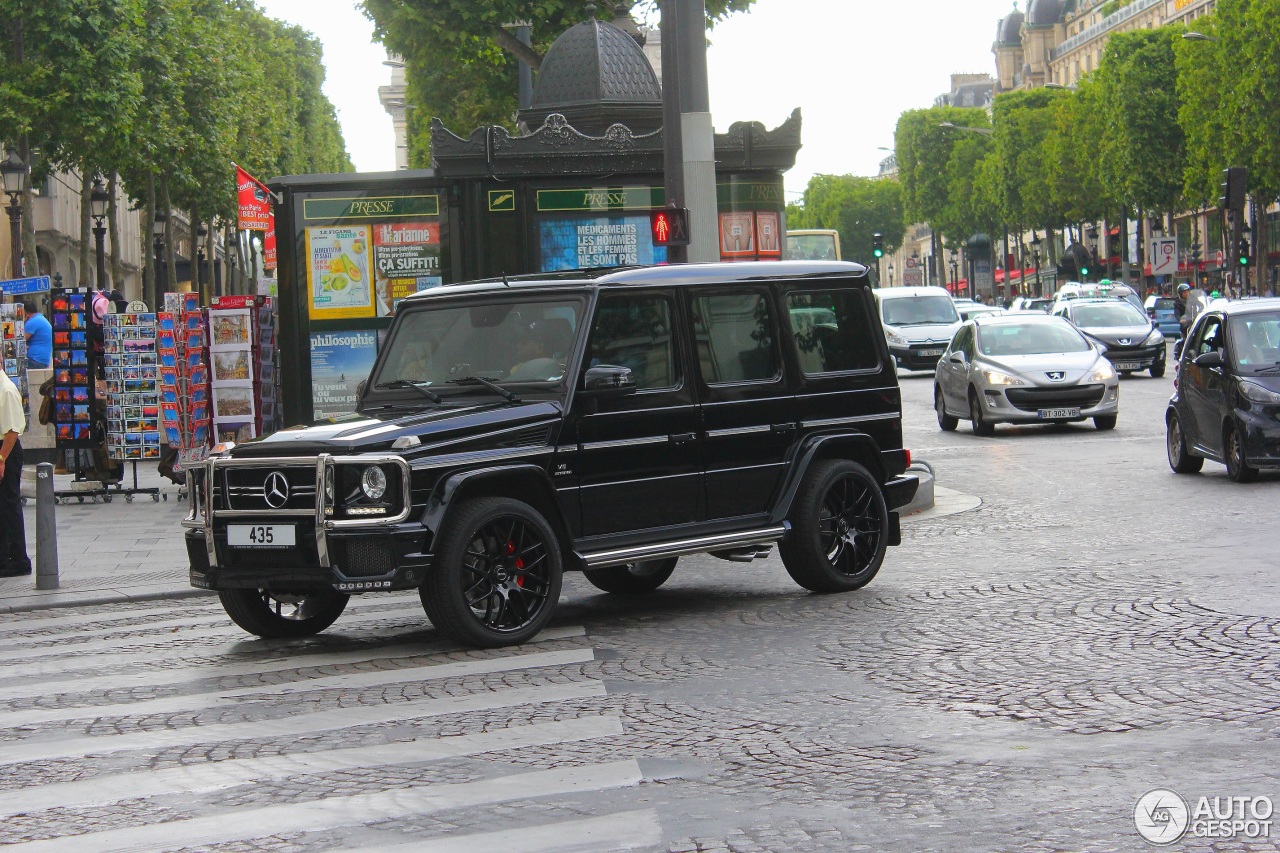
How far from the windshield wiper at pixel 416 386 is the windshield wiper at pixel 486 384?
0.14 m

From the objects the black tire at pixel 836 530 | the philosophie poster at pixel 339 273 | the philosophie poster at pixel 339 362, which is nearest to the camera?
the black tire at pixel 836 530

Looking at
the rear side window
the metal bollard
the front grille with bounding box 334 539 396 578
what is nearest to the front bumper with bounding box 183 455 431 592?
the front grille with bounding box 334 539 396 578

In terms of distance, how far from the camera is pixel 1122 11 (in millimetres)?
128000

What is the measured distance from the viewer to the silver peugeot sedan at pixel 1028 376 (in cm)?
2445

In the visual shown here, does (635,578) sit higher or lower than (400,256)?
lower

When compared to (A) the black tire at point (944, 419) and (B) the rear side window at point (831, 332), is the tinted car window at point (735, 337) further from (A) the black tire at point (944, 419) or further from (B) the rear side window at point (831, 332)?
(A) the black tire at point (944, 419)

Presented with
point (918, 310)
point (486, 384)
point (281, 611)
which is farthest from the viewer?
point (918, 310)

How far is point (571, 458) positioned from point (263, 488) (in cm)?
156

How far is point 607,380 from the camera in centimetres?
958

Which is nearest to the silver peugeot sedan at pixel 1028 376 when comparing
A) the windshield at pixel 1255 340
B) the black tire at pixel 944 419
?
the black tire at pixel 944 419

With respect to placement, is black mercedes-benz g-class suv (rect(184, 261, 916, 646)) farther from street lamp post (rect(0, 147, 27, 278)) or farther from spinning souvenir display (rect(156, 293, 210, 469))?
street lamp post (rect(0, 147, 27, 278))

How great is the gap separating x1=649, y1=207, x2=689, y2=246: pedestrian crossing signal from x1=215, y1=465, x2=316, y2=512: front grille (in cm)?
674

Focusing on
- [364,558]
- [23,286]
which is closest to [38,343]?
[23,286]

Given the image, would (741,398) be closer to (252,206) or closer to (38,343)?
(38,343)
